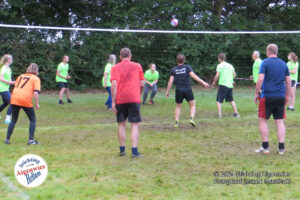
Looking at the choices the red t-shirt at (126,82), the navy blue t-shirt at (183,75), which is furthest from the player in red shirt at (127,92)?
the navy blue t-shirt at (183,75)

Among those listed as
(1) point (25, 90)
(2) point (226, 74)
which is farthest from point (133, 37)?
(1) point (25, 90)

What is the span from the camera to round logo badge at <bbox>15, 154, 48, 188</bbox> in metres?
4.87

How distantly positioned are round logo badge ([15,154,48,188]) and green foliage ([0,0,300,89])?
45.2 ft

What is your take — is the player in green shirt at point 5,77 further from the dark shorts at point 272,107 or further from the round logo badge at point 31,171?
the dark shorts at point 272,107

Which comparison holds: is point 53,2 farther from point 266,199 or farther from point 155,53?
point 266,199

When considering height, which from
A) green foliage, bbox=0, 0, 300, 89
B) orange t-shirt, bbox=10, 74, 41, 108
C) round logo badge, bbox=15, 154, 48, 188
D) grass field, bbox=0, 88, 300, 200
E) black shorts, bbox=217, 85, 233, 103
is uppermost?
green foliage, bbox=0, 0, 300, 89

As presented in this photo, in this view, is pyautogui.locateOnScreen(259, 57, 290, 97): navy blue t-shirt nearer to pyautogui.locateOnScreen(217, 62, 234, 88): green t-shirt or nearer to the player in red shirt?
the player in red shirt

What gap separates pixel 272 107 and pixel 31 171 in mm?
3988

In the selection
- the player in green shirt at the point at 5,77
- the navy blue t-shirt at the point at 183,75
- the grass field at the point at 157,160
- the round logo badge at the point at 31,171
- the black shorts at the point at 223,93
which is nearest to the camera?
the grass field at the point at 157,160

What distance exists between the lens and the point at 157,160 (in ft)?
19.7

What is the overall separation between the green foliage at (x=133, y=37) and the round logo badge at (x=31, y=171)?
543 inches

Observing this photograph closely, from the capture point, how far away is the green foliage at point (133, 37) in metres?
19.2

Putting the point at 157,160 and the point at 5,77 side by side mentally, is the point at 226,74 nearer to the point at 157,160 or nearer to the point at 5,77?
the point at 157,160

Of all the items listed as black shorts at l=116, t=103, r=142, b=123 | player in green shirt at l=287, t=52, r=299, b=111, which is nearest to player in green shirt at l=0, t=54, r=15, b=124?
black shorts at l=116, t=103, r=142, b=123
